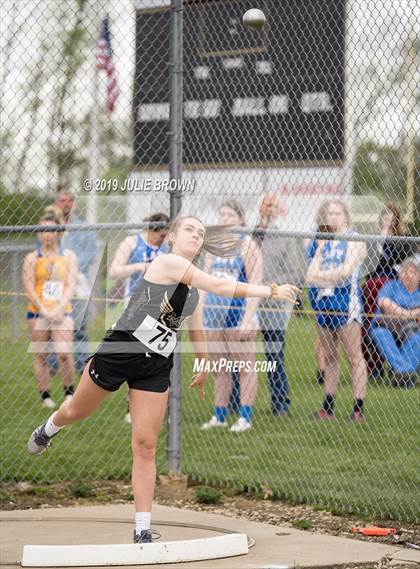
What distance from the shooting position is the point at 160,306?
515cm

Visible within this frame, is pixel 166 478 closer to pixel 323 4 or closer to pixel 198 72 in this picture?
pixel 323 4

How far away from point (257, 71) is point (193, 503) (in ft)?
11.8

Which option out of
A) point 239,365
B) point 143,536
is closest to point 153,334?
point 143,536

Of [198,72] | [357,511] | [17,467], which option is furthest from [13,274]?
[357,511]

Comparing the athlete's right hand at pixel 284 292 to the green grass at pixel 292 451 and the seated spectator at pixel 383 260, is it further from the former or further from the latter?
the green grass at pixel 292 451

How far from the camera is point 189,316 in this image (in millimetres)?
5391

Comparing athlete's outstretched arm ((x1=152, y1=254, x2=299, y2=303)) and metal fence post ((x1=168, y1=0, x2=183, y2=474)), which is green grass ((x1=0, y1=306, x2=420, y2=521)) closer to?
metal fence post ((x1=168, y1=0, x2=183, y2=474))

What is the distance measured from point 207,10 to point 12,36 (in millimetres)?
1591

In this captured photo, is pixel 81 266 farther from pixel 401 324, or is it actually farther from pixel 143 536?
pixel 143 536

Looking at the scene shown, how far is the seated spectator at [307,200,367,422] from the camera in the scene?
22.2ft

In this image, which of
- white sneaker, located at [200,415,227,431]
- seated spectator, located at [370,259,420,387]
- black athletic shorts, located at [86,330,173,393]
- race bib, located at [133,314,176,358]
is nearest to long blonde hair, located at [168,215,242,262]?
race bib, located at [133,314,176,358]

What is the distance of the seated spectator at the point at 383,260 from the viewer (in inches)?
275

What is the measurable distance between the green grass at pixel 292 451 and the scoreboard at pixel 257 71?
4.75 feet

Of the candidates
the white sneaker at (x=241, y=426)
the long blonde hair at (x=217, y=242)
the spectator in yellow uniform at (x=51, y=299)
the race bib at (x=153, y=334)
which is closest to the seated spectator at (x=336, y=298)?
the white sneaker at (x=241, y=426)
